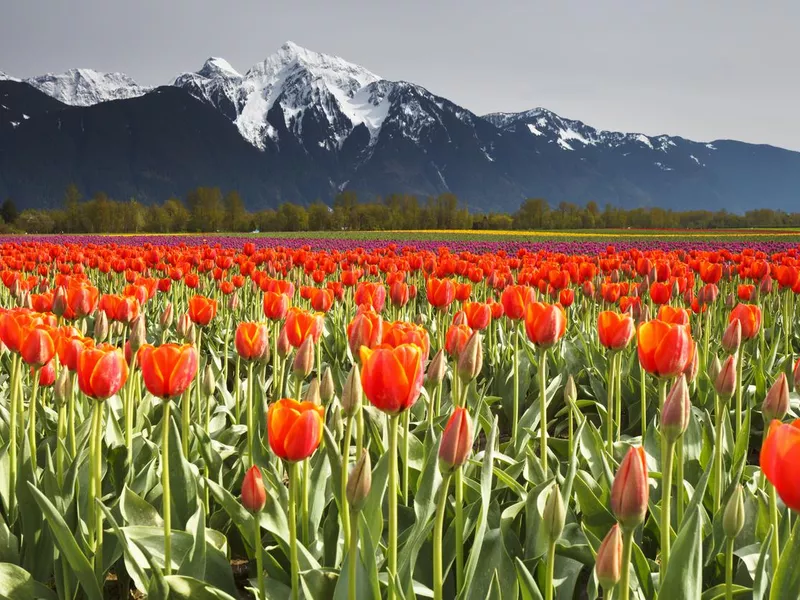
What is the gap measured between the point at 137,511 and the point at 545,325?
1.65 metres

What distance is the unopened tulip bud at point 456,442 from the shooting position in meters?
1.56

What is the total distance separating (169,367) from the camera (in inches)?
79.1

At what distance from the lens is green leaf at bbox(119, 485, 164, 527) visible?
236 centimetres

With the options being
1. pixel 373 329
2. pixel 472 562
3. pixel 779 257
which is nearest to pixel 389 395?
pixel 472 562

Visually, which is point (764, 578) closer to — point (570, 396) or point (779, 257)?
point (570, 396)

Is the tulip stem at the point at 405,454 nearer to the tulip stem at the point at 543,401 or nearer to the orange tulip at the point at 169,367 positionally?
the tulip stem at the point at 543,401

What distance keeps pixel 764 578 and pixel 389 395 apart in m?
1.17

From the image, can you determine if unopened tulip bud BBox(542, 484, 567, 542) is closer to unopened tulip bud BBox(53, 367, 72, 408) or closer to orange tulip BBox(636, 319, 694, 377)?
orange tulip BBox(636, 319, 694, 377)

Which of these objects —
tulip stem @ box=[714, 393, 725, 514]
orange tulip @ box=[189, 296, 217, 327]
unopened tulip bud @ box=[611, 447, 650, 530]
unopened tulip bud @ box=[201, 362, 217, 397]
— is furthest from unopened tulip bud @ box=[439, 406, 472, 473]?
orange tulip @ box=[189, 296, 217, 327]

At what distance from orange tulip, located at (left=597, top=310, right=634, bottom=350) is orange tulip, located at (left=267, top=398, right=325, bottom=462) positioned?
1548 millimetres

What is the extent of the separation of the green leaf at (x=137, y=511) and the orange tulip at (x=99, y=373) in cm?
50

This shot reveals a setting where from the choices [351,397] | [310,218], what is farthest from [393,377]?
[310,218]

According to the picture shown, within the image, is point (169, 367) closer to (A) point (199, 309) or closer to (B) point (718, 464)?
(A) point (199, 309)

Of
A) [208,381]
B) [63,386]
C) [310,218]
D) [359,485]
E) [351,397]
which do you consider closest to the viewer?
[359,485]
